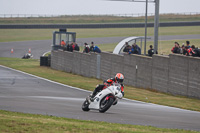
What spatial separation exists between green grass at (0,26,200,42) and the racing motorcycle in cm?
5478

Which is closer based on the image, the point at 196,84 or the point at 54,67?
the point at 196,84

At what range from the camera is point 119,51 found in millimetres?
27984

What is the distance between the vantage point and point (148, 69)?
943 inches

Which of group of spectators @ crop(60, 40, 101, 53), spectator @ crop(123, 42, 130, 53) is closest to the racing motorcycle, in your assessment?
spectator @ crop(123, 42, 130, 53)

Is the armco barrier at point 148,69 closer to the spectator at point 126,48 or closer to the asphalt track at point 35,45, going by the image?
the spectator at point 126,48

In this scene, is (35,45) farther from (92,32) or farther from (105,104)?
(105,104)

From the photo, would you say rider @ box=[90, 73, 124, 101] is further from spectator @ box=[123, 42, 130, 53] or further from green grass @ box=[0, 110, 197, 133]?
spectator @ box=[123, 42, 130, 53]

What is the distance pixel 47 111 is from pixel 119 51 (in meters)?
15.4

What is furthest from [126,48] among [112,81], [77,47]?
[112,81]

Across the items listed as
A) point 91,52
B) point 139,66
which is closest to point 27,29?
point 91,52

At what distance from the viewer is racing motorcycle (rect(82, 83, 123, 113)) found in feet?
42.9

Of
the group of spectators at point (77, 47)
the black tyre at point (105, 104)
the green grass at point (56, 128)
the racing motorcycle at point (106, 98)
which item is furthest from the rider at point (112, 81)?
the group of spectators at point (77, 47)

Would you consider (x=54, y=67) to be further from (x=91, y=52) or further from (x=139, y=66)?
(x=139, y=66)

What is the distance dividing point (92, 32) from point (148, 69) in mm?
55068
